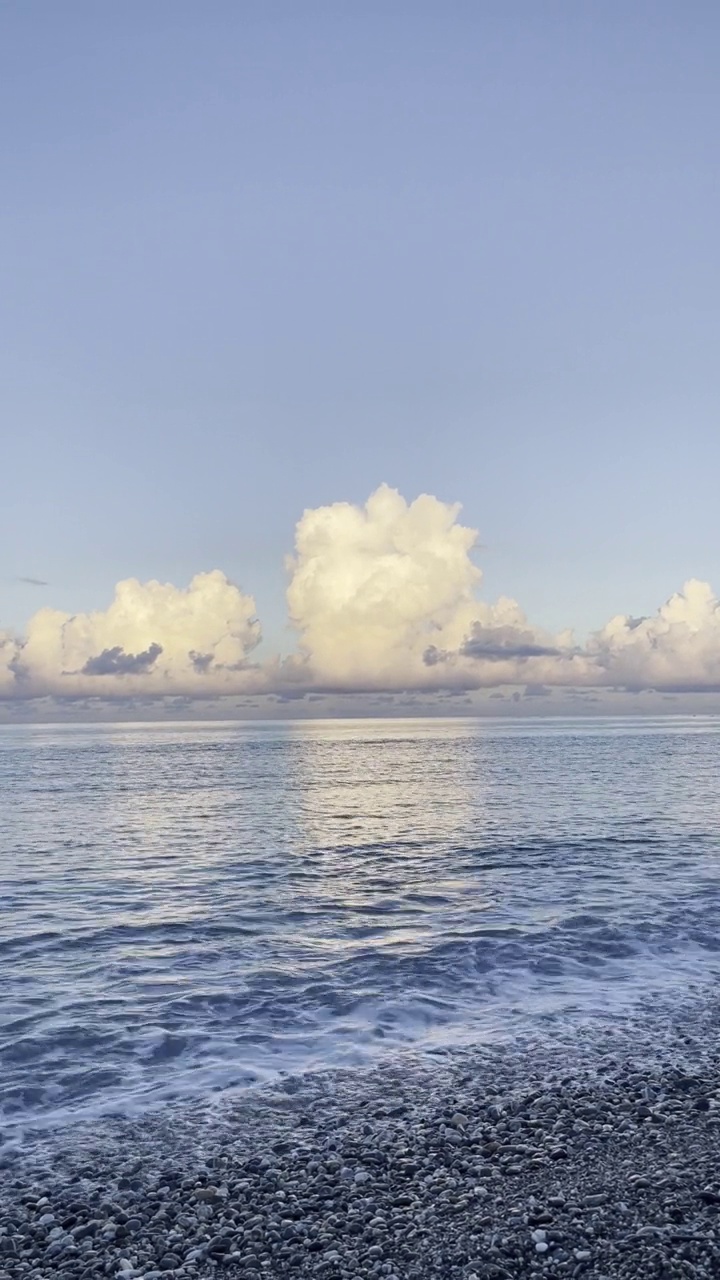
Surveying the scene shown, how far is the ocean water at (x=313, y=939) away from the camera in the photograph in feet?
42.4

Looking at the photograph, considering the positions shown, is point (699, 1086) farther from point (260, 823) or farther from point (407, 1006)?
point (260, 823)

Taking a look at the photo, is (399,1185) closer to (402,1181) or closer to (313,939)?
(402,1181)

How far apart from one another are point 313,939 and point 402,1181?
37.9 ft

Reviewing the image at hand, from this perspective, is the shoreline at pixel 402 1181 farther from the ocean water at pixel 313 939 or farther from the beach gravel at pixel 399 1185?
the ocean water at pixel 313 939

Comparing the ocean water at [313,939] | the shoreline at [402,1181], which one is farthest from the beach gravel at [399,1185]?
the ocean water at [313,939]

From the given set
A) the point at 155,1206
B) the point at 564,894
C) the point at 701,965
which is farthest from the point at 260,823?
the point at 155,1206

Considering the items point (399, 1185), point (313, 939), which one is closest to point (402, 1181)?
point (399, 1185)

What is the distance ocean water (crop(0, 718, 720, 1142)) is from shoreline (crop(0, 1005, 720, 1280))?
1374 millimetres

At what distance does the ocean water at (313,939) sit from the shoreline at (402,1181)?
1374 mm

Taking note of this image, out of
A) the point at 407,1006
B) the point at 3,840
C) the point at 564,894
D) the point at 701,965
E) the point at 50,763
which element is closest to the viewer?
the point at 407,1006

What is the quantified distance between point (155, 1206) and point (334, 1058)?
449 cm

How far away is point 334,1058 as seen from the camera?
12.5 m

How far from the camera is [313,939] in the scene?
65.5ft

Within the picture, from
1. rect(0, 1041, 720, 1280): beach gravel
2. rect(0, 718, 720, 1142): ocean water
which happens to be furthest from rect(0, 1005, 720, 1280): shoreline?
rect(0, 718, 720, 1142): ocean water
